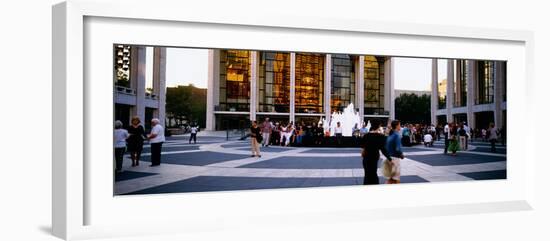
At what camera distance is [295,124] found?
25328 millimetres

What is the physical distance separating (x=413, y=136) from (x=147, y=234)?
54.5 feet

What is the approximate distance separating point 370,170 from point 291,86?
32771 mm

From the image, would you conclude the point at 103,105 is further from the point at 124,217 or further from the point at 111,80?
the point at 124,217

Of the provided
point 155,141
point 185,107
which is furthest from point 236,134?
point 155,141

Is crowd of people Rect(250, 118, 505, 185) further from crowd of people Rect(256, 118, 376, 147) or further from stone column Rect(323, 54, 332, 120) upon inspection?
stone column Rect(323, 54, 332, 120)

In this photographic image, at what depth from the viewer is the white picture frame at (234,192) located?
595 centimetres

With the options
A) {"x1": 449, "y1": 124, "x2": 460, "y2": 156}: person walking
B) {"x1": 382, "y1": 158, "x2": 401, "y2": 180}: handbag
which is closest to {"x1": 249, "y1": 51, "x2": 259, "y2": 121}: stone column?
{"x1": 449, "y1": 124, "x2": 460, "y2": 156}: person walking

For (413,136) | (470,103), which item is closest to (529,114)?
(413,136)

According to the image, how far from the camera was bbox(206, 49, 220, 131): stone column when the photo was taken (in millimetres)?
34719

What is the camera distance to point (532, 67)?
8516 millimetres

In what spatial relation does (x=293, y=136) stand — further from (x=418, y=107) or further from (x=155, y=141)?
(x=418, y=107)

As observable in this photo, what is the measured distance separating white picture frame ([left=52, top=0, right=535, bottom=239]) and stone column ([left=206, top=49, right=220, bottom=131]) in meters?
27.5

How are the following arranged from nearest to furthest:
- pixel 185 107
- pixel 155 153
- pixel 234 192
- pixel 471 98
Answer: pixel 234 192
pixel 155 153
pixel 471 98
pixel 185 107

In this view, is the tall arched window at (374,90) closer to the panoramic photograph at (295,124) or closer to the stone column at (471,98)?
the panoramic photograph at (295,124)
